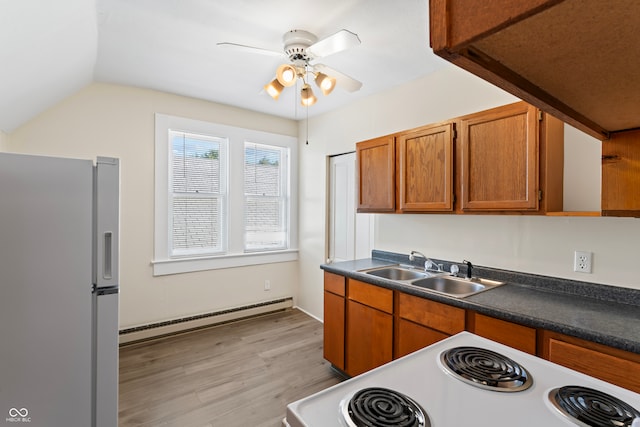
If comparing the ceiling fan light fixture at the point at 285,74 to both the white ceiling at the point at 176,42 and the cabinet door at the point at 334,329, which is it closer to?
the white ceiling at the point at 176,42

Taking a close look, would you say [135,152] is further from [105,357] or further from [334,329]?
[334,329]

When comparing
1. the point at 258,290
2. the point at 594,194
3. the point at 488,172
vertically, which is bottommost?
the point at 258,290

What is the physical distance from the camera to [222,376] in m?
2.58

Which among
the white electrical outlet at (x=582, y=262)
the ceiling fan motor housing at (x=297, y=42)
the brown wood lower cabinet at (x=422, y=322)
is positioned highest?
the ceiling fan motor housing at (x=297, y=42)

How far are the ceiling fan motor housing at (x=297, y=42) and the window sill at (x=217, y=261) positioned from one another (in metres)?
2.47

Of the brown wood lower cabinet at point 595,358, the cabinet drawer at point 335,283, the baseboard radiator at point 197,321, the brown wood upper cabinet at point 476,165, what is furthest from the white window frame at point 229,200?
the brown wood lower cabinet at point 595,358

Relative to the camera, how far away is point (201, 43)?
7.36ft

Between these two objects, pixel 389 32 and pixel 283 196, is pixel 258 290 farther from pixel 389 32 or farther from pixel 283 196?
pixel 389 32

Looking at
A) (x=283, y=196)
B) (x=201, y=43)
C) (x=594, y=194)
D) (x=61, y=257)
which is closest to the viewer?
(x=61, y=257)

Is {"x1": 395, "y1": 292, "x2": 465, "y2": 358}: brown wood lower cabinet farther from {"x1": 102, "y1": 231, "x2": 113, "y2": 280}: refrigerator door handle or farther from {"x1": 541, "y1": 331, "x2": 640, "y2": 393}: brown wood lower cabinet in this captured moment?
{"x1": 102, "y1": 231, "x2": 113, "y2": 280}: refrigerator door handle

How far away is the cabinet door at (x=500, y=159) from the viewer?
69.9 inches

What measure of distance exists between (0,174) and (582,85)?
2.10 meters

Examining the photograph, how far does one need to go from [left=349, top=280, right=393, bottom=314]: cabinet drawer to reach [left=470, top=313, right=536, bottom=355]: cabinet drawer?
0.59 metres

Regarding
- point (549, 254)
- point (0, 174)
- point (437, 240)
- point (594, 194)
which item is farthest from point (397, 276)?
point (0, 174)
